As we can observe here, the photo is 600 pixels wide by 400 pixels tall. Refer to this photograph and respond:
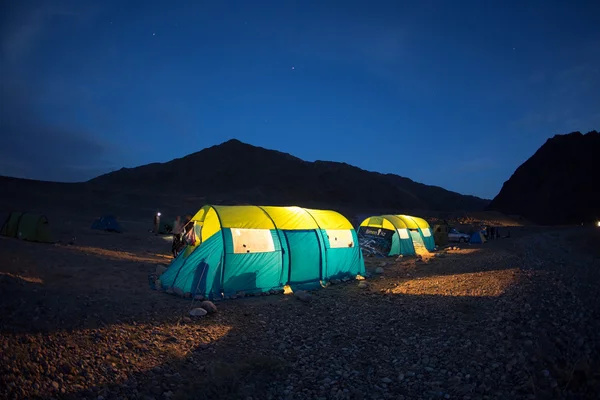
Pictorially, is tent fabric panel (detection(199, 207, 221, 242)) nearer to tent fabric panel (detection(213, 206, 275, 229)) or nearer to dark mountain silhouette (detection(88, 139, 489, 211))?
tent fabric panel (detection(213, 206, 275, 229))

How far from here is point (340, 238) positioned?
14.1m

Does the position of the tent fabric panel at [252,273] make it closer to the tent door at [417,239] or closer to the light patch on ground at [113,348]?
the light patch on ground at [113,348]

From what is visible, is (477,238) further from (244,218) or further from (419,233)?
(244,218)

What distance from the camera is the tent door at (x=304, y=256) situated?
39.7 feet

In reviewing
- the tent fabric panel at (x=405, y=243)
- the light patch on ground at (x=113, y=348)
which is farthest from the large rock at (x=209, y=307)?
the tent fabric panel at (x=405, y=243)

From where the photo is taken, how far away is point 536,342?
5.92 m

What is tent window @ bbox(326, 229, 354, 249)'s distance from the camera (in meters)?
13.6

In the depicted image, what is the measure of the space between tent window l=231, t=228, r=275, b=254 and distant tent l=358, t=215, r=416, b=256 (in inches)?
472

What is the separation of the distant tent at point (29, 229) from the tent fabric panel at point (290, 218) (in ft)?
49.0

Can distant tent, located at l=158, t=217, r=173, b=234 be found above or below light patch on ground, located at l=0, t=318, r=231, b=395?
above

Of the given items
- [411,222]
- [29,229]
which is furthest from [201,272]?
[411,222]

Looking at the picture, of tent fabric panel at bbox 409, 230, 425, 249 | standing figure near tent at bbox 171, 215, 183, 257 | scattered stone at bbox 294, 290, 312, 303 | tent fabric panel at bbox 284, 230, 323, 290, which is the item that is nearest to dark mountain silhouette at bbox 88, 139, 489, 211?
tent fabric panel at bbox 409, 230, 425, 249

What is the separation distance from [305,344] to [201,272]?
461 cm

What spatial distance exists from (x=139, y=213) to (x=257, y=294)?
48570 millimetres
